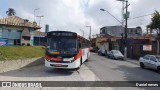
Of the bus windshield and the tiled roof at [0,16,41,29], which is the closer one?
the bus windshield

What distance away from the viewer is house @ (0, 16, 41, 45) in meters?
60.5

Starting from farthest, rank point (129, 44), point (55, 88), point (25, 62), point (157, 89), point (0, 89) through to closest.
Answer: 1. point (129, 44)
2. point (25, 62)
3. point (157, 89)
4. point (55, 88)
5. point (0, 89)

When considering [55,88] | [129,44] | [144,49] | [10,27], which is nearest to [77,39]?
[55,88]

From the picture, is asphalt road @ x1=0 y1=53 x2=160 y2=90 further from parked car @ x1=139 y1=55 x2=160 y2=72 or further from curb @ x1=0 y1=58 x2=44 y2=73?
parked car @ x1=139 y1=55 x2=160 y2=72

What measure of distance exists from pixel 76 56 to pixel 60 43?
155cm

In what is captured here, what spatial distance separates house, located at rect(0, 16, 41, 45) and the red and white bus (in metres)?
40.4

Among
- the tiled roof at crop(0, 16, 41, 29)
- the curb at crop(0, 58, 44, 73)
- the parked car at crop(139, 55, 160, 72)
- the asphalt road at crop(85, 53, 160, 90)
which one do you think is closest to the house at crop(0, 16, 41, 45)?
the tiled roof at crop(0, 16, 41, 29)

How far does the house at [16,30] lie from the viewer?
6049 cm

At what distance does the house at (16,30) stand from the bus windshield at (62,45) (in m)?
40.5

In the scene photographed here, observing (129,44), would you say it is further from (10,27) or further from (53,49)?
(53,49)

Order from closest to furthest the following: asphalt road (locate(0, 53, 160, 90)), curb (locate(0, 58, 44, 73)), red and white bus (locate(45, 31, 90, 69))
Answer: asphalt road (locate(0, 53, 160, 90)) → curb (locate(0, 58, 44, 73)) → red and white bus (locate(45, 31, 90, 69))

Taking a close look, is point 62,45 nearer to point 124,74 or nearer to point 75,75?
point 75,75

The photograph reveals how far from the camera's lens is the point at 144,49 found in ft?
144

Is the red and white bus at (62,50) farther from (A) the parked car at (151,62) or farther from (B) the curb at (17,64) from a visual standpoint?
(A) the parked car at (151,62)
